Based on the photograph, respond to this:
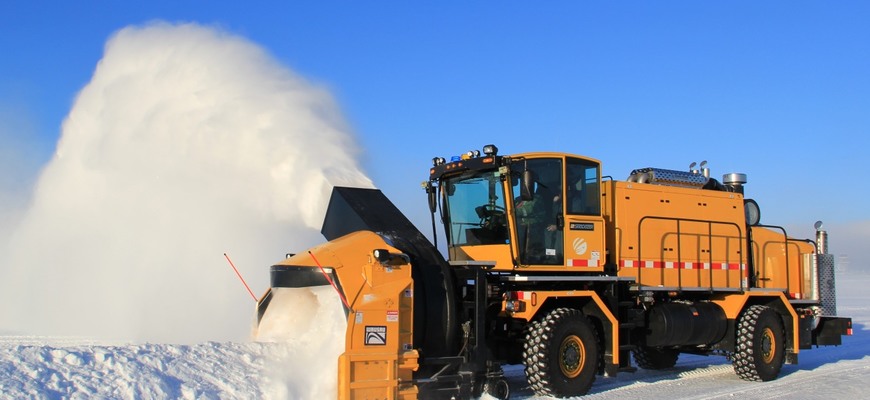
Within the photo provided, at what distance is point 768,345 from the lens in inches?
490

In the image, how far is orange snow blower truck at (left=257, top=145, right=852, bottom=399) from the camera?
8.38 meters

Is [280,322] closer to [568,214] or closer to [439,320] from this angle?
[439,320]

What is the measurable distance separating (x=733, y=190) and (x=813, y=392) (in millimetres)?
3746

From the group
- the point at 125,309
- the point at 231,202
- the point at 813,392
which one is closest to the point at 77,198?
the point at 125,309

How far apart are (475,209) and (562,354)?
7.29 feet

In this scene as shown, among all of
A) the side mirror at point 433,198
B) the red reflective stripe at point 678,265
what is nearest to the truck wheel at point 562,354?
the red reflective stripe at point 678,265

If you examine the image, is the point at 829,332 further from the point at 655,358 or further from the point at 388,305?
the point at 388,305

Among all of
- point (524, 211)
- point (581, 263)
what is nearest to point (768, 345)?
point (581, 263)

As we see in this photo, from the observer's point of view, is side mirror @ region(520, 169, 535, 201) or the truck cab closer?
side mirror @ region(520, 169, 535, 201)

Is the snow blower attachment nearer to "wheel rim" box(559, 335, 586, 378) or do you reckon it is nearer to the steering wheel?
the steering wheel

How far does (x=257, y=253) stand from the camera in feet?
54.2

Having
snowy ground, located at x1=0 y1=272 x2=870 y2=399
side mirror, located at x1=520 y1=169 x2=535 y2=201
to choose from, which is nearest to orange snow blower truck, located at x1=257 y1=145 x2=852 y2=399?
side mirror, located at x1=520 y1=169 x2=535 y2=201

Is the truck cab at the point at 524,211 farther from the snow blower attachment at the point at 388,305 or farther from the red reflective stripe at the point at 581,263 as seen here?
the snow blower attachment at the point at 388,305

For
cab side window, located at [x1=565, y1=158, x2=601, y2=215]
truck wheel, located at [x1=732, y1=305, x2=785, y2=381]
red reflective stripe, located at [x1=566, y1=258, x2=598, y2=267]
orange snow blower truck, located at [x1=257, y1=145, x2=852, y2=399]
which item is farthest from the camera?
truck wheel, located at [x1=732, y1=305, x2=785, y2=381]
